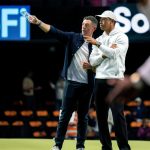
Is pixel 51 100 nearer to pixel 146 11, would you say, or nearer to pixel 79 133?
pixel 79 133

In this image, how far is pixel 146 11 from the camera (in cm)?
448

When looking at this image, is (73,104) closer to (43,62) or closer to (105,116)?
(105,116)

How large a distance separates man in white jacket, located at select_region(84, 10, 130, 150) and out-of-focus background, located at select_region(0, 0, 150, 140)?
108 inches

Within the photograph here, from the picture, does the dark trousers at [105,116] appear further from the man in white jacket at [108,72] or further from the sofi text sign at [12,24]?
the sofi text sign at [12,24]

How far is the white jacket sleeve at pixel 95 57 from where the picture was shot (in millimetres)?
7562

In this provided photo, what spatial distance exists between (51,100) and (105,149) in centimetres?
1009

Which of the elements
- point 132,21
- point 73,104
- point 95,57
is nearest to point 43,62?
point 132,21

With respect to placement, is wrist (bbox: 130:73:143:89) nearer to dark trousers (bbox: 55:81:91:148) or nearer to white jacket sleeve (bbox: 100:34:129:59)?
white jacket sleeve (bbox: 100:34:129:59)

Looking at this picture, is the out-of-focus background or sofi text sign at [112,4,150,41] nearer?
sofi text sign at [112,4,150,41]

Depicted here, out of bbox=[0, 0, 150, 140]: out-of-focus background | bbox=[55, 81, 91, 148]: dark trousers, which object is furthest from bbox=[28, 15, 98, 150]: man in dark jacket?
bbox=[0, 0, 150, 140]: out-of-focus background

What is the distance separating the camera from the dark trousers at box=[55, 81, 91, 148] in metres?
7.96

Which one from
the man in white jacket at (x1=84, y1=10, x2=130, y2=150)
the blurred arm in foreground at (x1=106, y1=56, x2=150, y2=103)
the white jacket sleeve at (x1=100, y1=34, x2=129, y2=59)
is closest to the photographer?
the blurred arm in foreground at (x1=106, y1=56, x2=150, y2=103)

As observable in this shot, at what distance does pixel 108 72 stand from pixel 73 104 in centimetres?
71

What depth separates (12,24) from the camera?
524 inches
